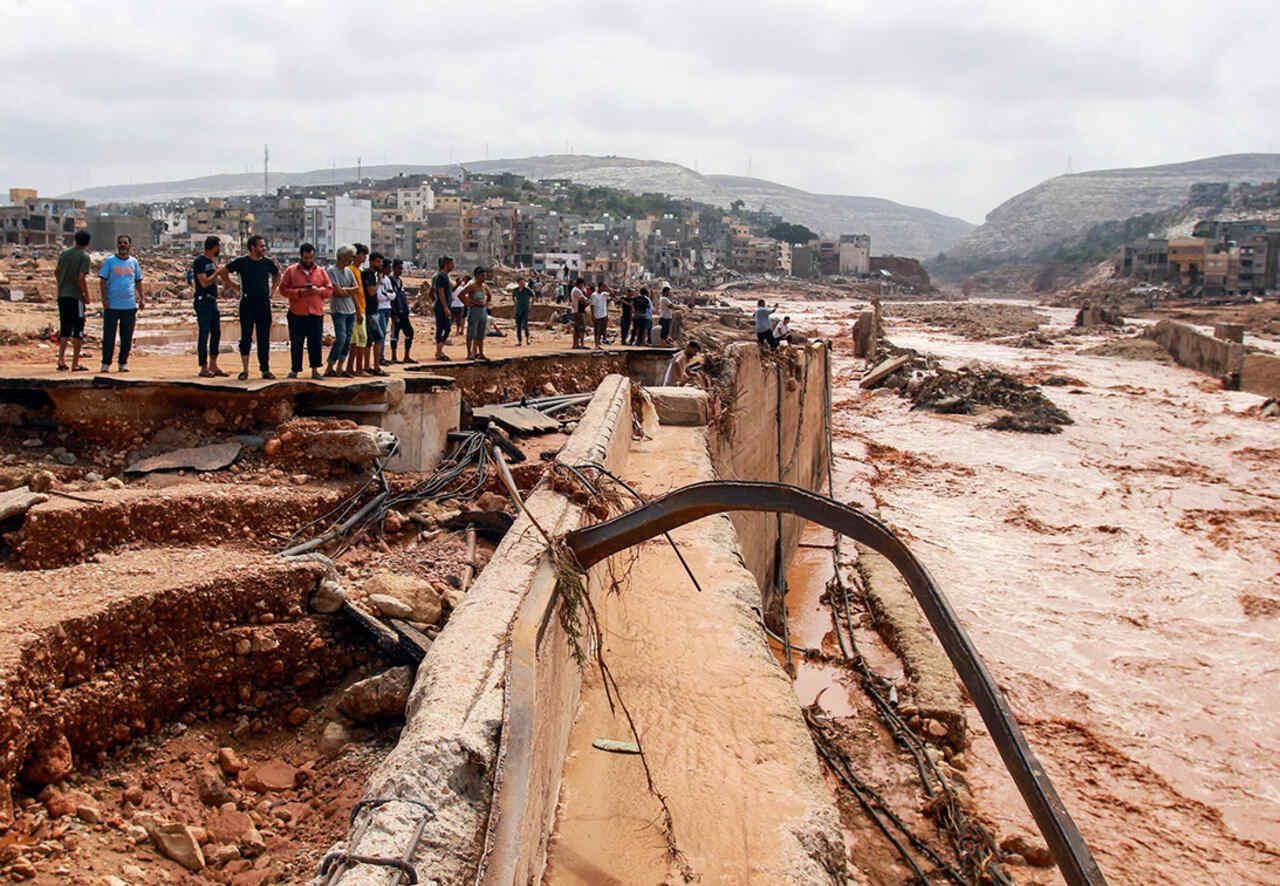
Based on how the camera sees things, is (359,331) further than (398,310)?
No

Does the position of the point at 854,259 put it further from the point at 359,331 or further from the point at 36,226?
the point at 359,331

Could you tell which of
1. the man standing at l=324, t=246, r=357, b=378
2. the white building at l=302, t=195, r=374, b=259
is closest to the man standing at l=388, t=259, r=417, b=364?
the man standing at l=324, t=246, r=357, b=378

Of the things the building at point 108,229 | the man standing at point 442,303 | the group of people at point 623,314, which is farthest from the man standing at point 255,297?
the building at point 108,229

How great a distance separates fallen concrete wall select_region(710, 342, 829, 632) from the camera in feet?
37.2

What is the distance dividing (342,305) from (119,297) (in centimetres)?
171

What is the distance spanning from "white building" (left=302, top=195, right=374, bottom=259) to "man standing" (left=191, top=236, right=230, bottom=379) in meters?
74.0

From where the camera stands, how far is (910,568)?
3.51 meters

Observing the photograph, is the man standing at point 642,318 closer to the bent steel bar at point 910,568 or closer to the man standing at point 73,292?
the man standing at point 73,292

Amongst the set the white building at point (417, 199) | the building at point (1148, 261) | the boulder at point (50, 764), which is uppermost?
the white building at point (417, 199)

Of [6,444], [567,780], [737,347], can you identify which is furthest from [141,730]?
[737,347]

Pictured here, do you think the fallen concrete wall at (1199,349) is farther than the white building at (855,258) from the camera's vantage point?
No

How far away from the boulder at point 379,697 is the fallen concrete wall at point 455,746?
0.73m

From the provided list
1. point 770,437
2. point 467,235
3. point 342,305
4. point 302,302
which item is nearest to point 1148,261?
point 467,235

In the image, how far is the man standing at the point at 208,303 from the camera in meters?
8.22
